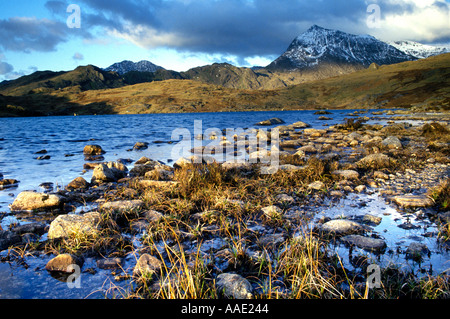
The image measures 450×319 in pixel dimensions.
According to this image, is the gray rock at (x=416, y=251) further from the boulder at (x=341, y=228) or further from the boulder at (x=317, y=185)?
the boulder at (x=317, y=185)

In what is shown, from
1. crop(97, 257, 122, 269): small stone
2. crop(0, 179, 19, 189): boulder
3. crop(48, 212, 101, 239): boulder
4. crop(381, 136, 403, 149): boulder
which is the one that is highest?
crop(381, 136, 403, 149): boulder

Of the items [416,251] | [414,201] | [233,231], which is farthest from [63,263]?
[414,201]

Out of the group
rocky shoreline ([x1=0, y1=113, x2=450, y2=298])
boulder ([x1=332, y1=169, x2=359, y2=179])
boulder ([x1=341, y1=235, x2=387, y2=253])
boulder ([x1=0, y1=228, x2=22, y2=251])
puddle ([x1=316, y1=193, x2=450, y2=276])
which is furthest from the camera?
boulder ([x1=332, y1=169, x2=359, y2=179])

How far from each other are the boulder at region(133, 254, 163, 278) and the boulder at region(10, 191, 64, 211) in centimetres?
391

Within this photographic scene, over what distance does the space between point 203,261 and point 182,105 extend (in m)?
134

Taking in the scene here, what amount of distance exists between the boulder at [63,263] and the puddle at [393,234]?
370 cm

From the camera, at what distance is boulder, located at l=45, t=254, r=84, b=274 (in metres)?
3.41

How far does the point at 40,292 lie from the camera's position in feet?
9.81

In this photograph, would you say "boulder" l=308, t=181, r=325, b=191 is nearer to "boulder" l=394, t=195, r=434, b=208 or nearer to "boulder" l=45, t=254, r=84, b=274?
"boulder" l=394, t=195, r=434, b=208

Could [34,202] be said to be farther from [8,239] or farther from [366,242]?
[366,242]

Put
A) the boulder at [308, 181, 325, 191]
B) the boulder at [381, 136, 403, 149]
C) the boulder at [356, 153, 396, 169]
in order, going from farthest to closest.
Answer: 1. the boulder at [381, 136, 403, 149]
2. the boulder at [356, 153, 396, 169]
3. the boulder at [308, 181, 325, 191]

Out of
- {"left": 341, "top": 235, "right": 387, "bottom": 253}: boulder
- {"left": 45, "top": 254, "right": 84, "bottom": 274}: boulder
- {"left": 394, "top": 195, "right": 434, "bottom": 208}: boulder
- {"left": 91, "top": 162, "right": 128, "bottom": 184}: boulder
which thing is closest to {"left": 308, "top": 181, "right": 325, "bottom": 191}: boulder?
{"left": 394, "top": 195, "right": 434, "bottom": 208}: boulder
